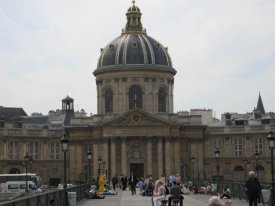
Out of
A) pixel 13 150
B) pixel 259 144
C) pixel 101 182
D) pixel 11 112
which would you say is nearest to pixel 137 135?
pixel 259 144

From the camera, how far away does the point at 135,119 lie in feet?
354

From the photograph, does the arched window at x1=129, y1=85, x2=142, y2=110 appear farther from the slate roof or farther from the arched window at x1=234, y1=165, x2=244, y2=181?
the slate roof

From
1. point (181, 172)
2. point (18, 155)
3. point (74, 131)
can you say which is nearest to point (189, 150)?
point (181, 172)

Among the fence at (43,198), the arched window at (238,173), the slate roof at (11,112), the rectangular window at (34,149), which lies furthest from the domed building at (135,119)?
the fence at (43,198)

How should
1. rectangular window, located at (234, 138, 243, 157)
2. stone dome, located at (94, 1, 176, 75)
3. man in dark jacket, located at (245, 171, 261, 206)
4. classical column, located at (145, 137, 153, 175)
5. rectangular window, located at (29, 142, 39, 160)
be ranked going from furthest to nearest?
stone dome, located at (94, 1, 176, 75)
rectangular window, located at (29, 142, 39, 160)
rectangular window, located at (234, 138, 243, 157)
classical column, located at (145, 137, 153, 175)
man in dark jacket, located at (245, 171, 261, 206)

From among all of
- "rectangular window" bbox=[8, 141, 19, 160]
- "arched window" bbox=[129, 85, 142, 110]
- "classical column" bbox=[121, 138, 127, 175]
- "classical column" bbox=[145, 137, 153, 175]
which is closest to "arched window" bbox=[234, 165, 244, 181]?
"classical column" bbox=[145, 137, 153, 175]

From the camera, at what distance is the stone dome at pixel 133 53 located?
11538cm

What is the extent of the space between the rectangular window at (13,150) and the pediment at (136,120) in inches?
532

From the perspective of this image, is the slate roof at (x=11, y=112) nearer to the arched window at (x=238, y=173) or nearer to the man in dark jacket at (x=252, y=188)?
the arched window at (x=238, y=173)

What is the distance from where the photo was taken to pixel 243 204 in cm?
4706

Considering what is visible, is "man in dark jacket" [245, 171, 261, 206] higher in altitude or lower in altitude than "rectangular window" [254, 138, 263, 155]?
lower

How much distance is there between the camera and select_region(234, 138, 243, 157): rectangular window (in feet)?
372

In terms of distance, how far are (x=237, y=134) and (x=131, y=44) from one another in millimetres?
19680

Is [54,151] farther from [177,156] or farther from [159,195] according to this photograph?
[159,195]
